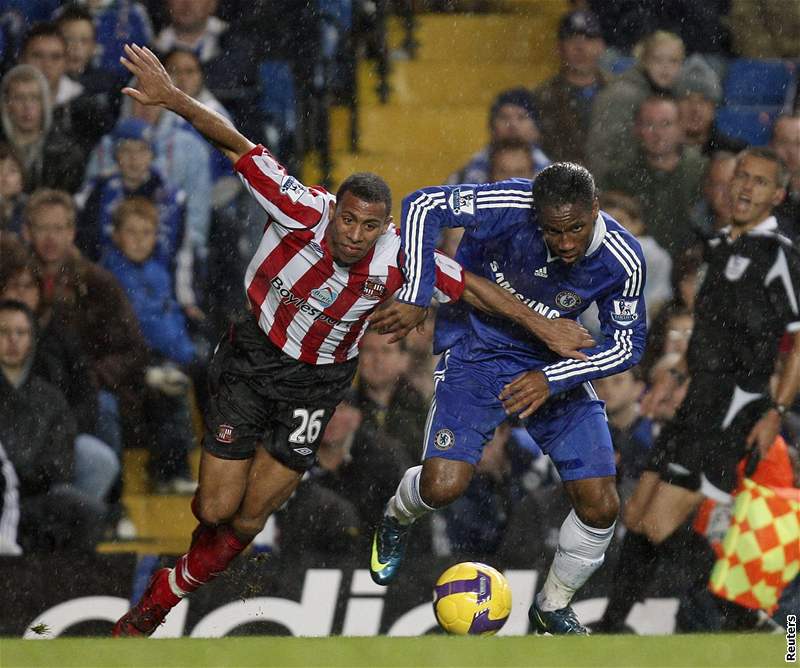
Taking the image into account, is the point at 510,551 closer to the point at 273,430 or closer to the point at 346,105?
the point at 273,430

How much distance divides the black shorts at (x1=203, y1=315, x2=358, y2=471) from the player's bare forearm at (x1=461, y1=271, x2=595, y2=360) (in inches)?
27.3

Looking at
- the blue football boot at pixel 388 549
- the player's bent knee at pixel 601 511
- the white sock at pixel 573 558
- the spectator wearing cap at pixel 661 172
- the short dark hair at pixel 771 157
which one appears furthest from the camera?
the spectator wearing cap at pixel 661 172

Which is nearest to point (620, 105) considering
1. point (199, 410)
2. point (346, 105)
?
point (346, 105)

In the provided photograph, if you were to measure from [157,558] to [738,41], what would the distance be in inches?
197

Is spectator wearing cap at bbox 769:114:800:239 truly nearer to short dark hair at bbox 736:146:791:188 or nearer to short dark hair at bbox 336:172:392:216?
short dark hair at bbox 736:146:791:188

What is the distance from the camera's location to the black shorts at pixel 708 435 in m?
7.62

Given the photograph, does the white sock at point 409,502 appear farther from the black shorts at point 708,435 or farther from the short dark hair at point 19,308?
the short dark hair at point 19,308

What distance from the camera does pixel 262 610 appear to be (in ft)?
24.0

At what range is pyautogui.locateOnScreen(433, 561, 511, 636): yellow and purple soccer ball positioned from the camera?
5379mm

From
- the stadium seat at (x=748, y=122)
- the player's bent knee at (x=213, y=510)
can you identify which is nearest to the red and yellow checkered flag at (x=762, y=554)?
the stadium seat at (x=748, y=122)

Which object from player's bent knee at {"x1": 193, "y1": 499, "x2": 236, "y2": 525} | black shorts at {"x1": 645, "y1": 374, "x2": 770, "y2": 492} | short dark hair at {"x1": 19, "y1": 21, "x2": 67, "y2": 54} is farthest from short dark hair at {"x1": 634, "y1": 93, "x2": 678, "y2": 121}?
player's bent knee at {"x1": 193, "y1": 499, "x2": 236, "y2": 525}

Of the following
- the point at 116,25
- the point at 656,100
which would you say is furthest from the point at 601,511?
the point at 116,25

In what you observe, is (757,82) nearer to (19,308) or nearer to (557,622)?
(557,622)

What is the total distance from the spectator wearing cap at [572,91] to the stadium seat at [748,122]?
2.64 ft
